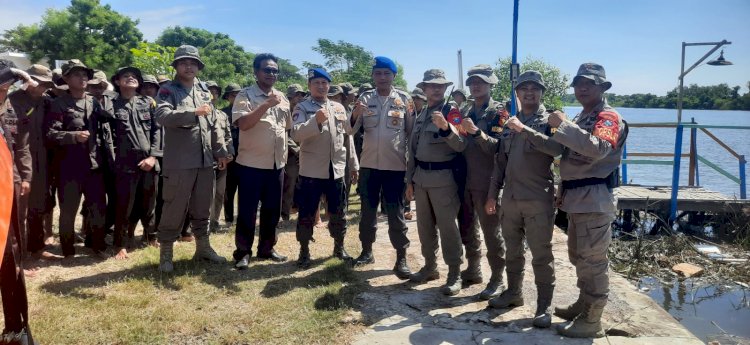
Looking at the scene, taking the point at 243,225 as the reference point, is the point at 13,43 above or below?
above

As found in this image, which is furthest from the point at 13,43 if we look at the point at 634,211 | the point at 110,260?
the point at 634,211

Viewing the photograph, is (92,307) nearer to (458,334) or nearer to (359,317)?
(359,317)

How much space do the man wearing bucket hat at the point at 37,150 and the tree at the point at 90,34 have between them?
27.9 m

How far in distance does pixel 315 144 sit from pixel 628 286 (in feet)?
11.0

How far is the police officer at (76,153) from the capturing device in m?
4.95

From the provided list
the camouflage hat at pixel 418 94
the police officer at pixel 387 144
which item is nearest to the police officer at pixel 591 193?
the police officer at pixel 387 144

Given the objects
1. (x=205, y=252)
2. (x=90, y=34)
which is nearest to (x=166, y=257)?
(x=205, y=252)

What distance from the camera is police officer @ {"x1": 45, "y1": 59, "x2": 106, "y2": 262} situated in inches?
195

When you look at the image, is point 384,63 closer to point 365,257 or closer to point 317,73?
point 317,73

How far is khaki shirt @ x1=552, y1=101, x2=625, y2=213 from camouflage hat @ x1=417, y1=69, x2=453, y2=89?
1.27 metres

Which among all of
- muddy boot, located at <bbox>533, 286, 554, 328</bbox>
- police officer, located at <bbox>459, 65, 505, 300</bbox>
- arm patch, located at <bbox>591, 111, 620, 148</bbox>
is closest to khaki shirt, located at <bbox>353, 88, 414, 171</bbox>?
police officer, located at <bbox>459, 65, 505, 300</bbox>

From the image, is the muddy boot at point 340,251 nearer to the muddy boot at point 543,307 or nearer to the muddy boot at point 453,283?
the muddy boot at point 453,283

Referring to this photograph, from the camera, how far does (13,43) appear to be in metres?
33.1

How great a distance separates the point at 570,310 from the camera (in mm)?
3779
